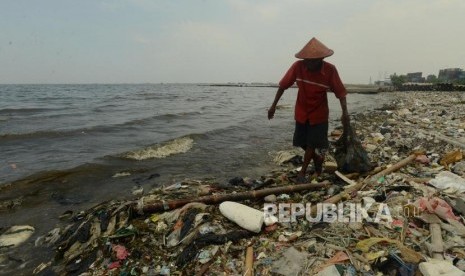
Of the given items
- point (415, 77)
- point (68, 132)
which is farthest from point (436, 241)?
point (415, 77)

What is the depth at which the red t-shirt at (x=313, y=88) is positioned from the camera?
409 cm

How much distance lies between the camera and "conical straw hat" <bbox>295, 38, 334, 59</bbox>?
153 inches

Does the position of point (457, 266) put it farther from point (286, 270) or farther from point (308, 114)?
point (308, 114)

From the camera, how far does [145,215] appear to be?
148 inches

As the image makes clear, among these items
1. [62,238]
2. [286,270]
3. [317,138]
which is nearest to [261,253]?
[286,270]

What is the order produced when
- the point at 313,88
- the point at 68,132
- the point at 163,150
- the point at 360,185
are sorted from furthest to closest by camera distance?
1. the point at 68,132
2. the point at 163,150
3. the point at 313,88
4. the point at 360,185

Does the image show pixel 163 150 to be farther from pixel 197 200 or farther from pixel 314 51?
pixel 314 51

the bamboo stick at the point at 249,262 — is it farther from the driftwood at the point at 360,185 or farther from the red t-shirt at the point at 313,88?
the red t-shirt at the point at 313,88

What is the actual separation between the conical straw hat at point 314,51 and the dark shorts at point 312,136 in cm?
92

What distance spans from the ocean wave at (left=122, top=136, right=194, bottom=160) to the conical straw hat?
4976 millimetres

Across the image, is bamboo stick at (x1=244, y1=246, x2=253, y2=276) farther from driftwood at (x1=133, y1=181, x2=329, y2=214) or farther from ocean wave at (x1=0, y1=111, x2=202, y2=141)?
ocean wave at (x1=0, y1=111, x2=202, y2=141)

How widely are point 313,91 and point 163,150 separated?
544cm

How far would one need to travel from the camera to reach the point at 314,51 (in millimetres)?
3926

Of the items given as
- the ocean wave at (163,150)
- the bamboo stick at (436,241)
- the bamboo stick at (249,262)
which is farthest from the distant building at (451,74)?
the bamboo stick at (249,262)
